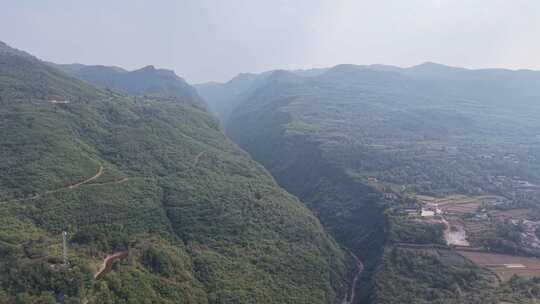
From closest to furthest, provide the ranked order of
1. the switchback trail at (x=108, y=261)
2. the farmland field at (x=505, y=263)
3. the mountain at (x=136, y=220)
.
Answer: the mountain at (x=136, y=220)
the switchback trail at (x=108, y=261)
the farmland field at (x=505, y=263)

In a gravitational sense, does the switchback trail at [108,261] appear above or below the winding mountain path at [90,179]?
below

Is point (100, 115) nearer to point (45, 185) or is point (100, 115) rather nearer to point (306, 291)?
point (45, 185)

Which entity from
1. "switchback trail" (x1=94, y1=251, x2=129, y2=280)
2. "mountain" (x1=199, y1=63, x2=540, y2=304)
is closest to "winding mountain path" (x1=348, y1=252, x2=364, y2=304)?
"mountain" (x1=199, y1=63, x2=540, y2=304)

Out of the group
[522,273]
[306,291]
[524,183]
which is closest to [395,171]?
[524,183]

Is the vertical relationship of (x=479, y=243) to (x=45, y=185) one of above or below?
below

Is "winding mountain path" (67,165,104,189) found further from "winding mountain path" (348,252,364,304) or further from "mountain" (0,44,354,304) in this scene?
"winding mountain path" (348,252,364,304)

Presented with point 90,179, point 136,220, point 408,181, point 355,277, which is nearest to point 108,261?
point 136,220

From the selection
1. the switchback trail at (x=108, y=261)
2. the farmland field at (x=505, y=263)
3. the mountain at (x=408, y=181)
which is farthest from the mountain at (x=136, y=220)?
the farmland field at (x=505, y=263)

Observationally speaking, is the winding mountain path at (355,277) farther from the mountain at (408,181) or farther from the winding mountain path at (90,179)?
the winding mountain path at (90,179)

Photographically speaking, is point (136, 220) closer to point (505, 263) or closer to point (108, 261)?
point (108, 261)
